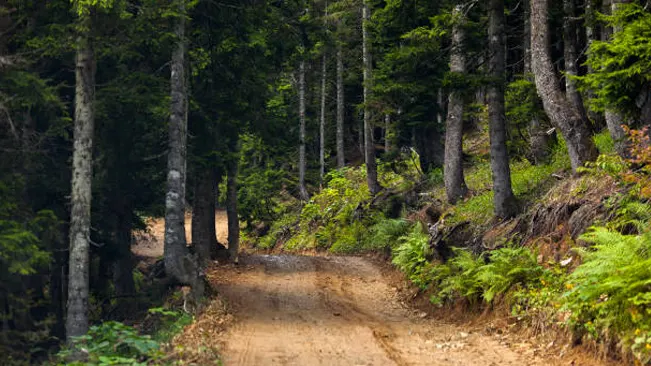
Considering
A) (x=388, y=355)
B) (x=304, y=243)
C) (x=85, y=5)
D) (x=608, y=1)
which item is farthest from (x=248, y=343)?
(x=304, y=243)

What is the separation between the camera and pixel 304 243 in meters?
33.7

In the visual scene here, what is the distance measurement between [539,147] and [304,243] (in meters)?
16.2

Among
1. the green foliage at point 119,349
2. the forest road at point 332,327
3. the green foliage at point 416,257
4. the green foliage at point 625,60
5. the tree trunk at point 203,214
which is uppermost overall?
the green foliage at point 625,60

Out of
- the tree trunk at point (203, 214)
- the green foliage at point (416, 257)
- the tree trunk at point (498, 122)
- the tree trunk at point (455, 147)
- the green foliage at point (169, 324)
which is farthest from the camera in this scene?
the tree trunk at point (455, 147)

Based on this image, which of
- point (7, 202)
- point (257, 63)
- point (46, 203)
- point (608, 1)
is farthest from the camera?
point (257, 63)

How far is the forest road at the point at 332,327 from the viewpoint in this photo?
11.3 metres

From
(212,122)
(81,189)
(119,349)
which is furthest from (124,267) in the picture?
(119,349)

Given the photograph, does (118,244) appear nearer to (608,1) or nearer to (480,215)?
(480,215)

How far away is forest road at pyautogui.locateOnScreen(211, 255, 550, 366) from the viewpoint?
37.0ft

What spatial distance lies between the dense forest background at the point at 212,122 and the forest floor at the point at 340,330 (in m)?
1.28

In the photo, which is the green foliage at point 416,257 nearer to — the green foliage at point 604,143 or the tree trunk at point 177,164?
the green foliage at point 604,143

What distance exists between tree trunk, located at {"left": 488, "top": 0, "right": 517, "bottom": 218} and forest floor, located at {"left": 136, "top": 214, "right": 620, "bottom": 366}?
3433 mm

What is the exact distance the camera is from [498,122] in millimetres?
16797

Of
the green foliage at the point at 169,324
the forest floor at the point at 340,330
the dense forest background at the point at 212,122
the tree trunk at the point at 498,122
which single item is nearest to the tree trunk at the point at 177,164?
the dense forest background at the point at 212,122
